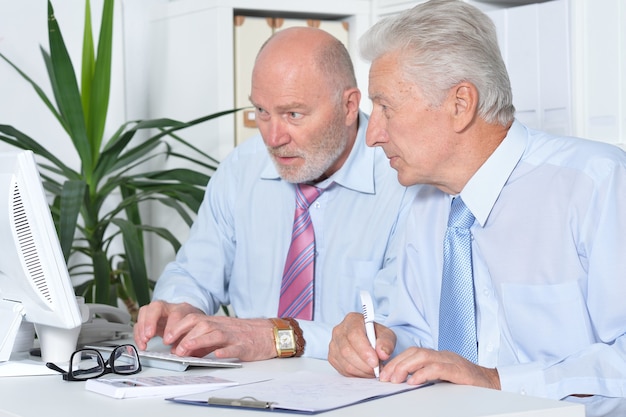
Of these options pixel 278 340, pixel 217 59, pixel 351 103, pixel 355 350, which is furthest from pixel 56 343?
pixel 217 59

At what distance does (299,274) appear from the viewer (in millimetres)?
2285

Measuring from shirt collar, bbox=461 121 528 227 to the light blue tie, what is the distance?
0.03 metres

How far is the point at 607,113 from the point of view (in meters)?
2.44

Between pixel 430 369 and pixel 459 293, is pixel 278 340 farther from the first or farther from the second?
pixel 430 369

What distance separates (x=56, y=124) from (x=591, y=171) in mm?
2047

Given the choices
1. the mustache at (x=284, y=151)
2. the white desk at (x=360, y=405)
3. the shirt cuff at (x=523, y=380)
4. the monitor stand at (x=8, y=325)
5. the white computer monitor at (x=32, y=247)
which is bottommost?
the shirt cuff at (x=523, y=380)

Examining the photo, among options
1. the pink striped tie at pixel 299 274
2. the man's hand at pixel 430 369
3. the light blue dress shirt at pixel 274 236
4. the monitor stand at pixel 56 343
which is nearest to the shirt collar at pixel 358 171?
the light blue dress shirt at pixel 274 236

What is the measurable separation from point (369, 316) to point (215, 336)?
365mm

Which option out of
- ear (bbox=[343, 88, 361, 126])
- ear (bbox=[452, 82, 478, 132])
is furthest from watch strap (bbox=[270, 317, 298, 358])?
ear (bbox=[343, 88, 361, 126])

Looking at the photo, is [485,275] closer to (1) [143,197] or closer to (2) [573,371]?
(2) [573,371]

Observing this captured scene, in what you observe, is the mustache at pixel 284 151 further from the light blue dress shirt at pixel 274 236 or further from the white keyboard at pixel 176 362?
the white keyboard at pixel 176 362

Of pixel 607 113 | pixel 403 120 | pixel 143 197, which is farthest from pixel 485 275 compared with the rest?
pixel 143 197

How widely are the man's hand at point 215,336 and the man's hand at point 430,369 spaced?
37 centimetres

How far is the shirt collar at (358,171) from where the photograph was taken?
2.31 meters
